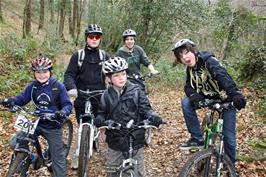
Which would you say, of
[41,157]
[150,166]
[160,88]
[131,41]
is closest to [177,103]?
[160,88]

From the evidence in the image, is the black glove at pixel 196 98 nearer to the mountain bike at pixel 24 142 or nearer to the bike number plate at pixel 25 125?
the mountain bike at pixel 24 142

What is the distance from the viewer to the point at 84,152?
6199mm

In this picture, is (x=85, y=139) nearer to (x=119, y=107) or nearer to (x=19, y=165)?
(x=19, y=165)

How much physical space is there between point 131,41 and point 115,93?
4315 mm

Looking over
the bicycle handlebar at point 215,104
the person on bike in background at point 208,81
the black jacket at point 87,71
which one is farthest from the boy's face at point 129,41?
the bicycle handlebar at point 215,104

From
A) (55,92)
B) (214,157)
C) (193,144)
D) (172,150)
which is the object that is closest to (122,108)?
(55,92)

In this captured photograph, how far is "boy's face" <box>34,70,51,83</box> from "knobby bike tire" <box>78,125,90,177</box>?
111cm

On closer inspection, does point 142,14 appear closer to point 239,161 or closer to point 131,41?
point 131,41

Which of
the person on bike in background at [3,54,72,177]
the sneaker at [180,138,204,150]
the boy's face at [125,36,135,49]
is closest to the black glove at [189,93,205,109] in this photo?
the sneaker at [180,138,204,150]

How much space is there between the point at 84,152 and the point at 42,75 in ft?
4.70

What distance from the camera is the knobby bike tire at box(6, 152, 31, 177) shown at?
5363mm

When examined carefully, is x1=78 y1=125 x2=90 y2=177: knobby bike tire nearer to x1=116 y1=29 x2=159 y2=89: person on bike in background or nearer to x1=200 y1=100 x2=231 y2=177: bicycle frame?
x1=200 y1=100 x2=231 y2=177: bicycle frame

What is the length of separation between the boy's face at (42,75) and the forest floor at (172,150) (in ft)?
7.24

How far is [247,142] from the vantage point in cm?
845
